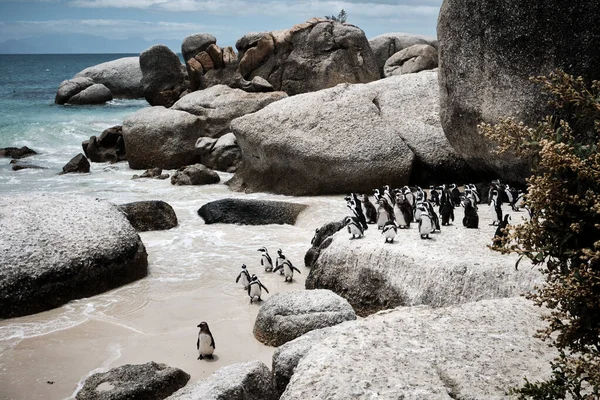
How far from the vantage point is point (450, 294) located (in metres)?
6.85

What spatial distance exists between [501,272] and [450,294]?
57 centimetres

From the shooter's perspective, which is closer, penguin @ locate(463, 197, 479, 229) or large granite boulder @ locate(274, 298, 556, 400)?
large granite boulder @ locate(274, 298, 556, 400)

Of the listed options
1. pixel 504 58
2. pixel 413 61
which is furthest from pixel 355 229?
pixel 413 61

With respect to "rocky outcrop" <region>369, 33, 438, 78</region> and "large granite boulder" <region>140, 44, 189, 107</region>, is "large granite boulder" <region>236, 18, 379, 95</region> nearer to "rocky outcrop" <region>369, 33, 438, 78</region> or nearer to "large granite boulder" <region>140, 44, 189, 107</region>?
"rocky outcrop" <region>369, 33, 438, 78</region>

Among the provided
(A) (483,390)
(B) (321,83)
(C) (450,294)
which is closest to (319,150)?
(C) (450,294)

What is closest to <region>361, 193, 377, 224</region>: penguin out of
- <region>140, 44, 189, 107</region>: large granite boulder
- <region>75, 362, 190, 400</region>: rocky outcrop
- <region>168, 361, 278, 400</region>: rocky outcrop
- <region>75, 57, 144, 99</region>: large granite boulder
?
<region>75, 362, 190, 400</region>: rocky outcrop

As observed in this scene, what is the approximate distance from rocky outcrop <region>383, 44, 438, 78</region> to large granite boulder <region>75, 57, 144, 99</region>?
77.2 ft

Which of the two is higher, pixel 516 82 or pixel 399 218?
pixel 516 82

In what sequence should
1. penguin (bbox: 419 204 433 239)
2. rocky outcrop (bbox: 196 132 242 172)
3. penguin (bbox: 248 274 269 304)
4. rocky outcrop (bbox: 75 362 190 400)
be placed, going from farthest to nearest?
rocky outcrop (bbox: 196 132 242 172)
penguin (bbox: 248 274 269 304)
penguin (bbox: 419 204 433 239)
rocky outcrop (bbox: 75 362 190 400)

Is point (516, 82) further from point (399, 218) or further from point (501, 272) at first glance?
point (501, 272)

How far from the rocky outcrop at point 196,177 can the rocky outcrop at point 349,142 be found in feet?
4.90

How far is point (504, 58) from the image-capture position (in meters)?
10.6

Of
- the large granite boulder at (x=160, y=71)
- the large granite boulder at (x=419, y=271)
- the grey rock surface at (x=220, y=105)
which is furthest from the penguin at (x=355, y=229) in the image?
the large granite boulder at (x=160, y=71)

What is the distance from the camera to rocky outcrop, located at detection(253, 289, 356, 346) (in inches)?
272
